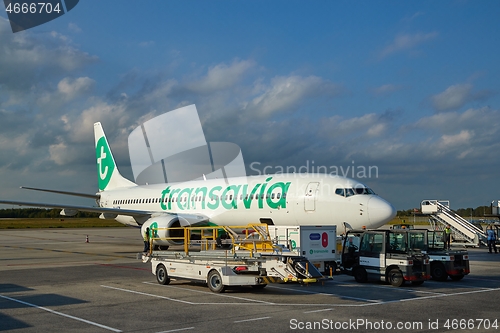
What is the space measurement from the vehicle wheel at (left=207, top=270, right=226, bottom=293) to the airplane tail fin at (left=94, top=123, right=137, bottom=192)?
1077 inches

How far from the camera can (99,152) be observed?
4262 centimetres

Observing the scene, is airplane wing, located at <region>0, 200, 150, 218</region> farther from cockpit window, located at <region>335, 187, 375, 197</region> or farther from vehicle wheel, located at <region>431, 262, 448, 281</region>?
vehicle wheel, located at <region>431, 262, 448, 281</region>

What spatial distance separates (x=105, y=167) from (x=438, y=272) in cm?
3088

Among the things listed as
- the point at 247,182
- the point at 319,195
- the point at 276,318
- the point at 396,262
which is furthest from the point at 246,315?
the point at 247,182

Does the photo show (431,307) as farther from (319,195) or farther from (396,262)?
(319,195)

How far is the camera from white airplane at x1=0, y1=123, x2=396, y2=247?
21500mm

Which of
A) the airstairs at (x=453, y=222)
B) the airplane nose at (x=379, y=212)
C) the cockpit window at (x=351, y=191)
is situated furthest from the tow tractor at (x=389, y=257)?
the airstairs at (x=453, y=222)

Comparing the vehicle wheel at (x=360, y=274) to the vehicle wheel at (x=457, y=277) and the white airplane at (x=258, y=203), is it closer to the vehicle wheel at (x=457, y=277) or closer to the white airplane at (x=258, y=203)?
the vehicle wheel at (x=457, y=277)

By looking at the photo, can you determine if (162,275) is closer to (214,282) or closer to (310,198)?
(214,282)

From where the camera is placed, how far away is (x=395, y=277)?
49.5ft

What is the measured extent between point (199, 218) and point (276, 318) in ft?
58.6

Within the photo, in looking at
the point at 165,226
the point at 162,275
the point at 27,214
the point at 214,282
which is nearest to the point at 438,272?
the point at 214,282

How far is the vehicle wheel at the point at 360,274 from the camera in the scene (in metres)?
16.0

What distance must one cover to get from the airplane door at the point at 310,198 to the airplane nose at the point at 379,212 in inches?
96.5
